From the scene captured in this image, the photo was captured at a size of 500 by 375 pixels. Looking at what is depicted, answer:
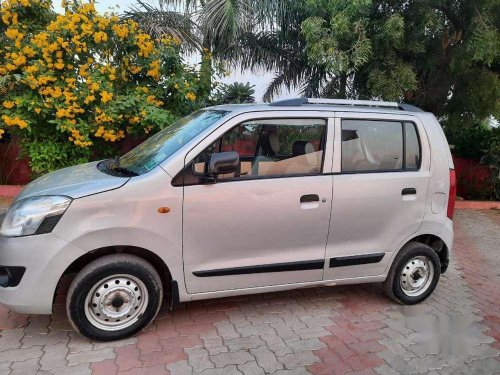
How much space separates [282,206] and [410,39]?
5283 mm

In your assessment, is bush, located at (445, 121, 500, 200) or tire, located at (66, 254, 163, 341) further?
bush, located at (445, 121, 500, 200)

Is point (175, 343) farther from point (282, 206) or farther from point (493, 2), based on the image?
point (493, 2)

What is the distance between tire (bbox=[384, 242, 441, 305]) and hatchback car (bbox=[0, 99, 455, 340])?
11 millimetres

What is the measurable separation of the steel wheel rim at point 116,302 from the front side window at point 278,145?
3.92 ft

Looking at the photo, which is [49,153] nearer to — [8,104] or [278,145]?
[8,104]

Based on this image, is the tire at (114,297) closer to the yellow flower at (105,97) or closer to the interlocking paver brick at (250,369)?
the interlocking paver brick at (250,369)

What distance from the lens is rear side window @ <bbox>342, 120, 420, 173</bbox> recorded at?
362cm

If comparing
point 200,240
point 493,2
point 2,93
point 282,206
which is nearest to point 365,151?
point 282,206

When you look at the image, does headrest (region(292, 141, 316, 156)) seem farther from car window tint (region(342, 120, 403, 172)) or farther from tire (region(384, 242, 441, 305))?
tire (region(384, 242, 441, 305))

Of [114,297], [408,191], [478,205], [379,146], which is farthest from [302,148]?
[478,205]

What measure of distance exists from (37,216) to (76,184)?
342 millimetres

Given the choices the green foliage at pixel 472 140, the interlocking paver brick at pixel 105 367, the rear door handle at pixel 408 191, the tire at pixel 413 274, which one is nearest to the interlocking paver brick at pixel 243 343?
the interlocking paver brick at pixel 105 367

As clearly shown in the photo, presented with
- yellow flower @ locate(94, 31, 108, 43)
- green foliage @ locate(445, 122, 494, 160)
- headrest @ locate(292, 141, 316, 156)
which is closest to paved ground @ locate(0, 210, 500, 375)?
headrest @ locate(292, 141, 316, 156)

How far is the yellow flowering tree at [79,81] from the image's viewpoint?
6.26m
